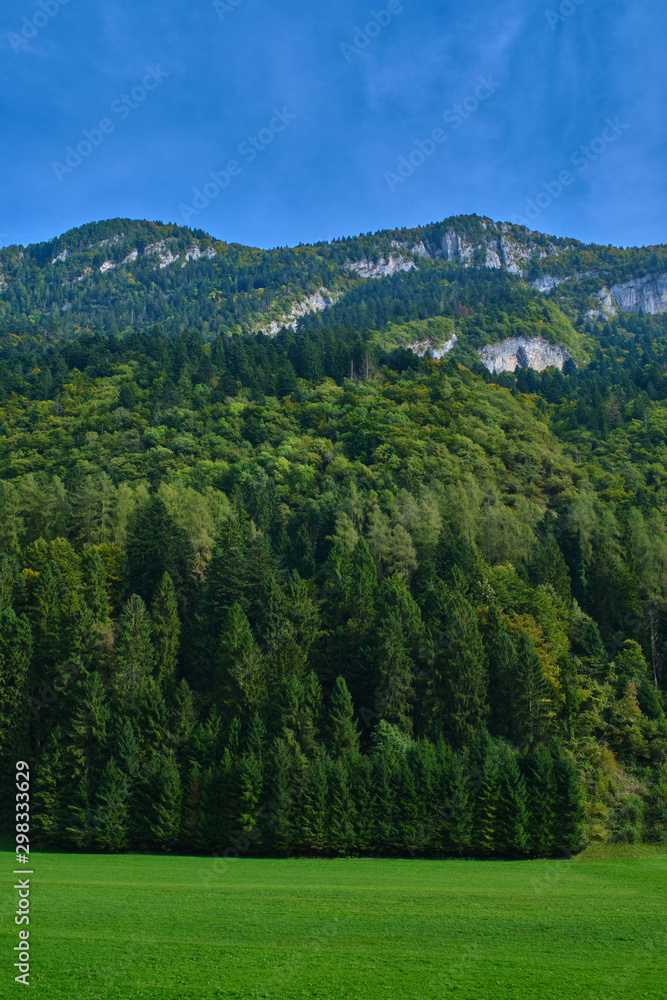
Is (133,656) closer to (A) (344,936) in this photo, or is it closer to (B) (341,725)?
(B) (341,725)

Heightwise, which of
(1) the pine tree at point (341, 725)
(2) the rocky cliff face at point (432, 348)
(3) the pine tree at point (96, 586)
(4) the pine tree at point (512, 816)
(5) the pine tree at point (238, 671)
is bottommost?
(4) the pine tree at point (512, 816)

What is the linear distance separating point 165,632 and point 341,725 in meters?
18.7

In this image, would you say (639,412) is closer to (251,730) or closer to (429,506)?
(429,506)

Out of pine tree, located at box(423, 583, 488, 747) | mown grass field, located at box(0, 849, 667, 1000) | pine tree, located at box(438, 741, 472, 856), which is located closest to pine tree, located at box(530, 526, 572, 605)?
pine tree, located at box(423, 583, 488, 747)

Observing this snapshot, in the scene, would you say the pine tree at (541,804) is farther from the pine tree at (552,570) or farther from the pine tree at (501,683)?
the pine tree at (552,570)

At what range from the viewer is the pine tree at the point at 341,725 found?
183ft

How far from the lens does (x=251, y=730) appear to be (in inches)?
2100

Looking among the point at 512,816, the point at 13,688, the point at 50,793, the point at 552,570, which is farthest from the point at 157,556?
the point at 512,816

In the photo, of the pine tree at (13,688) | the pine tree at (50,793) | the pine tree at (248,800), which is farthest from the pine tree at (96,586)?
the pine tree at (248,800)

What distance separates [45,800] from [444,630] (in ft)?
116

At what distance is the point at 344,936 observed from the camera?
24297 mm

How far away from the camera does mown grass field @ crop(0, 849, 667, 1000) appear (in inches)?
766

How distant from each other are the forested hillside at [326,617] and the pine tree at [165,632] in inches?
8.4

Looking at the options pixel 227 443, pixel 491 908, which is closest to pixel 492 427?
pixel 227 443
